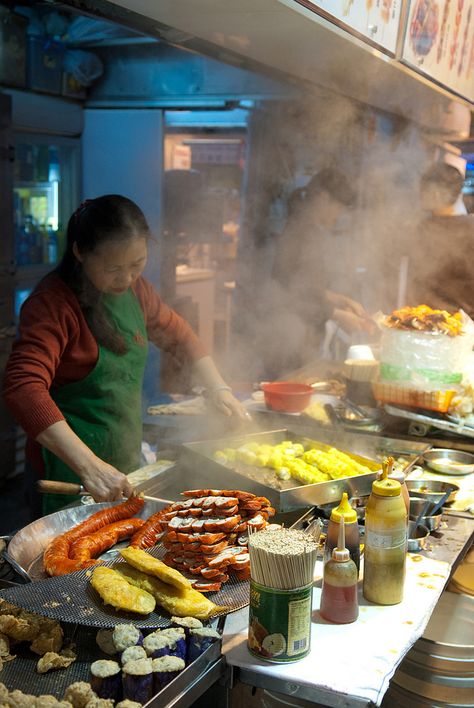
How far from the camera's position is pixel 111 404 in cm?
297

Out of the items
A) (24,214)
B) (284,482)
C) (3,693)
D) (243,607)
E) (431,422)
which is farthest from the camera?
(24,214)

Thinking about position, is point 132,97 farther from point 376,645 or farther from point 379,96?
point 376,645

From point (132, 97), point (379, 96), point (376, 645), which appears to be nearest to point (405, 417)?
point (376, 645)

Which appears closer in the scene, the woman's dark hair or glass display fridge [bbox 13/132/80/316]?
the woman's dark hair

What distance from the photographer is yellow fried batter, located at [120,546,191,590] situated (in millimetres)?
1648

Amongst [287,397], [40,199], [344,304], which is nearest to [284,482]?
[287,397]

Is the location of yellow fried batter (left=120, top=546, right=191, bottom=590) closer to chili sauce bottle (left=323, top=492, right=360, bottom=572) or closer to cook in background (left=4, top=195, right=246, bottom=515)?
chili sauce bottle (left=323, top=492, right=360, bottom=572)

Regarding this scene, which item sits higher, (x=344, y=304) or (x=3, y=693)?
(x=344, y=304)

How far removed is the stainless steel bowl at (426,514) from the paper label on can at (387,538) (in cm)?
47

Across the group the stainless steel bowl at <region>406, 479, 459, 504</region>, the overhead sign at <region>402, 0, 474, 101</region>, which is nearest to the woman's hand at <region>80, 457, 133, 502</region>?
the stainless steel bowl at <region>406, 479, 459, 504</region>

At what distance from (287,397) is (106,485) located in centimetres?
128

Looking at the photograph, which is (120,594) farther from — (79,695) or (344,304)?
(344,304)

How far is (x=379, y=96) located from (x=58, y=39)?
2.99m

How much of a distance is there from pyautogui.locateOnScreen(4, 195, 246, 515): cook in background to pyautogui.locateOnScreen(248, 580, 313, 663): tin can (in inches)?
38.3
